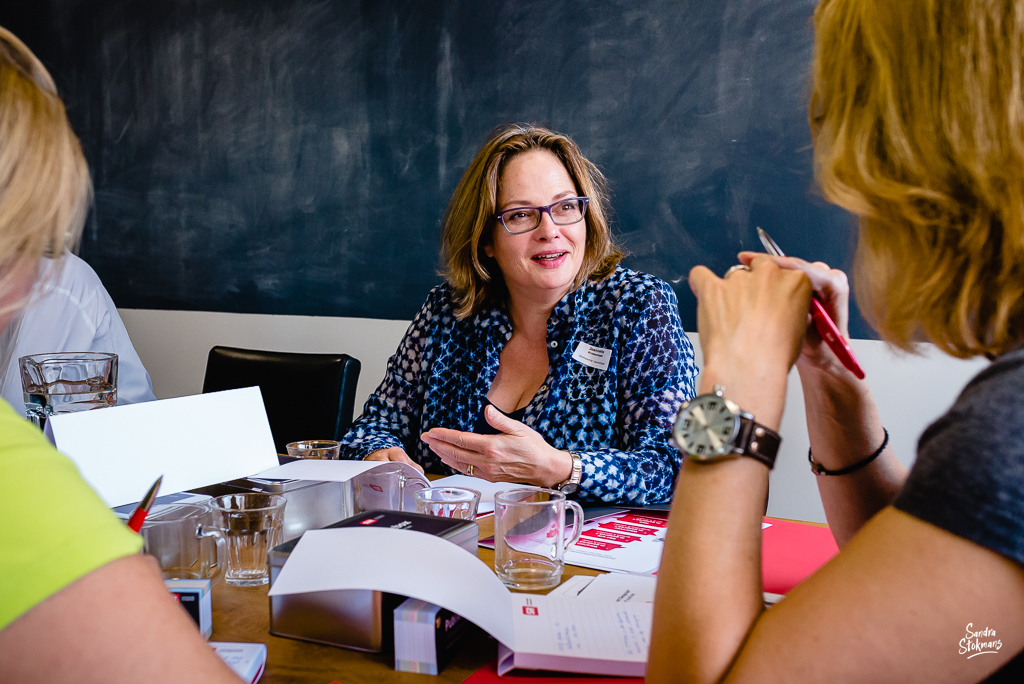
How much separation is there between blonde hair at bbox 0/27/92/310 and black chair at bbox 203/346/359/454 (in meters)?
1.57

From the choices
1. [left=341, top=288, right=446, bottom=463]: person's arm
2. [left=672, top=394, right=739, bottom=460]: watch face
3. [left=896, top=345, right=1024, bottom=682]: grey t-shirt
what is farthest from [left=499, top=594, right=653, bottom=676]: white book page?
[left=341, top=288, right=446, bottom=463]: person's arm

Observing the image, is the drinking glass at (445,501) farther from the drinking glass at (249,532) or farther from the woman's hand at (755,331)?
the woman's hand at (755,331)

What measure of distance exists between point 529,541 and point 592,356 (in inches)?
39.2

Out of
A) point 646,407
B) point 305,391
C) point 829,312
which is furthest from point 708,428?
point 305,391

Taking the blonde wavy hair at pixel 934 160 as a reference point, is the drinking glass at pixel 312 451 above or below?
below

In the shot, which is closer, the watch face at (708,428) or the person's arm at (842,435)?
the watch face at (708,428)

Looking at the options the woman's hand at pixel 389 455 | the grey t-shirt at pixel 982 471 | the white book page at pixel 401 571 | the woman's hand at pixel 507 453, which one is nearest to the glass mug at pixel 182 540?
the white book page at pixel 401 571

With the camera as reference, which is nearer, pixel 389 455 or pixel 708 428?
pixel 708 428

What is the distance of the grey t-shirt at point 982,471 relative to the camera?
570 mm

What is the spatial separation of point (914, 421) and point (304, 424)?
201 centimetres

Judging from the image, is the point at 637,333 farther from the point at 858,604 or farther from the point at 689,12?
the point at 689,12

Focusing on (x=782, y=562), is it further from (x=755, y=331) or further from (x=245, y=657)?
(x=245, y=657)

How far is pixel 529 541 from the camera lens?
102cm

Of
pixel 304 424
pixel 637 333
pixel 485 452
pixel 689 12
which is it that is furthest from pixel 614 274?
pixel 689 12
